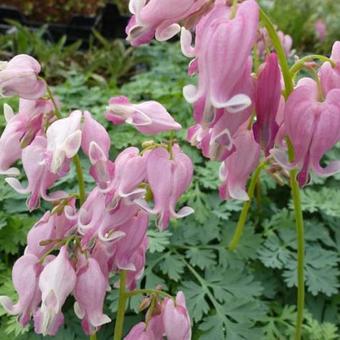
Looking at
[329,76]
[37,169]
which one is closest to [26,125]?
[37,169]

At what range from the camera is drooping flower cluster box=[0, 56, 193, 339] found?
102 centimetres

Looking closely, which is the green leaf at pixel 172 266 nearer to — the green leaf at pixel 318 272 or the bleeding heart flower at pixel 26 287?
the green leaf at pixel 318 272

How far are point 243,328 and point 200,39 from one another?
0.86 metres

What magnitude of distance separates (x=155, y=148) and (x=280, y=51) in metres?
0.27

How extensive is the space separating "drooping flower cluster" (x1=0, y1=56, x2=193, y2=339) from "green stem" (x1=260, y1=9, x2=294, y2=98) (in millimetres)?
206

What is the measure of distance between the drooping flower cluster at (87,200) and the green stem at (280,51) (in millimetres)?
206

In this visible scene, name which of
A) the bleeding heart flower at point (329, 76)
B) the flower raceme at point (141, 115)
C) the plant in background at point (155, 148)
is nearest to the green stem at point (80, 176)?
the plant in background at point (155, 148)

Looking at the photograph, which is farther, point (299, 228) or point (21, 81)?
point (299, 228)

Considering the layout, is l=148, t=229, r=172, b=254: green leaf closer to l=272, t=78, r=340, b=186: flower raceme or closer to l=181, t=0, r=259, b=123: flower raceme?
l=272, t=78, r=340, b=186: flower raceme

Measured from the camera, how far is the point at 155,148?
1.07 m

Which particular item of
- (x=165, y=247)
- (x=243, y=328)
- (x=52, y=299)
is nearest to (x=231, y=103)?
(x=52, y=299)

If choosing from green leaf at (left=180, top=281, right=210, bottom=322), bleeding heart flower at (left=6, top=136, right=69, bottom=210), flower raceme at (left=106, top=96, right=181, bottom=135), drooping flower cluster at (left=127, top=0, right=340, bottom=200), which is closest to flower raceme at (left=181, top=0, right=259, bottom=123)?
drooping flower cluster at (left=127, top=0, right=340, bottom=200)

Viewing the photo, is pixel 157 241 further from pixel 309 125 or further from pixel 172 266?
pixel 309 125

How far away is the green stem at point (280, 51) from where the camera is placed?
1.01 m
